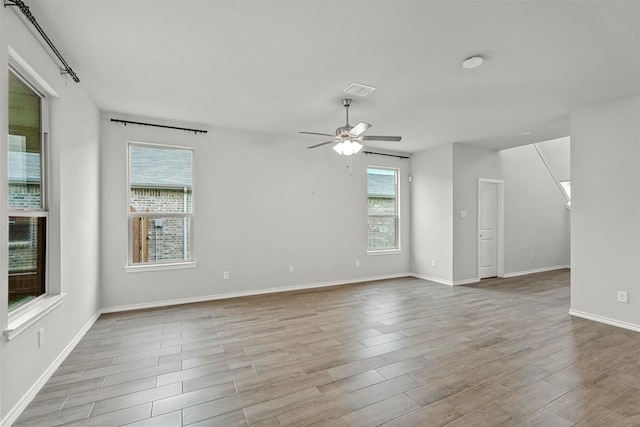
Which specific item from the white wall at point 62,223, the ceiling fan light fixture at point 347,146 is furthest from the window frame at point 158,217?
the ceiling fan light fixture at point 347,146

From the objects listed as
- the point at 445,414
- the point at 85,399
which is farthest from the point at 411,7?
Result: the point at 85,399

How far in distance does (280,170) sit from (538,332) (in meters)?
4.20

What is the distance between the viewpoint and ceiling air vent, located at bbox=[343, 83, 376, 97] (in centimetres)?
316

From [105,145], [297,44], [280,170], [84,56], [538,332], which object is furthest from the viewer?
[280,170]

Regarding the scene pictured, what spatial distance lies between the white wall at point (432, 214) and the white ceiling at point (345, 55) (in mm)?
1798

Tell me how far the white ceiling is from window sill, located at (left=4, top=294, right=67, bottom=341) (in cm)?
210

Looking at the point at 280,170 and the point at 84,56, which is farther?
the point at 280,170

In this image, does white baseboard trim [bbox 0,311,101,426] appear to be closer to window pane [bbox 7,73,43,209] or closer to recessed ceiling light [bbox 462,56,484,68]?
window pane [bbox 7,73,43,209]

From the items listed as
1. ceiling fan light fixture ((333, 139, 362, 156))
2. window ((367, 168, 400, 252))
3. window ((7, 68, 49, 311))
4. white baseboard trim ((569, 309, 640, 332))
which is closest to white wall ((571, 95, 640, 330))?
white baseboard trim ((569, 309, 640, 332))

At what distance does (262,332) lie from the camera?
3379 millimetres

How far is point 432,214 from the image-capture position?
6047 mm

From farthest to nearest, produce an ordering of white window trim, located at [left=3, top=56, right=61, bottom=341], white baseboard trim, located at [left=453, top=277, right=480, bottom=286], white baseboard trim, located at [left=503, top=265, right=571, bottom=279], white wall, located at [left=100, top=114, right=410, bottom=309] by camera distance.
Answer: white baseboard trim, located at [left=503, top=265, right=571, bottom=279]
white baseboard trim, located at [left=453, top=277, right=480, bottom=286]
white wall, located at [left=100, top=114, right=410, bottom=309]
white window trim, located at [left=3, top=56, right=61, bottom=341]

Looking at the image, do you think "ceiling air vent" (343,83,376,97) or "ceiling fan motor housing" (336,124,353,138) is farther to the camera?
"ceiling fan motor housing" (336,124,353,138)

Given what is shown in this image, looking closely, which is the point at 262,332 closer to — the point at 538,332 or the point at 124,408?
the point at 124,408
